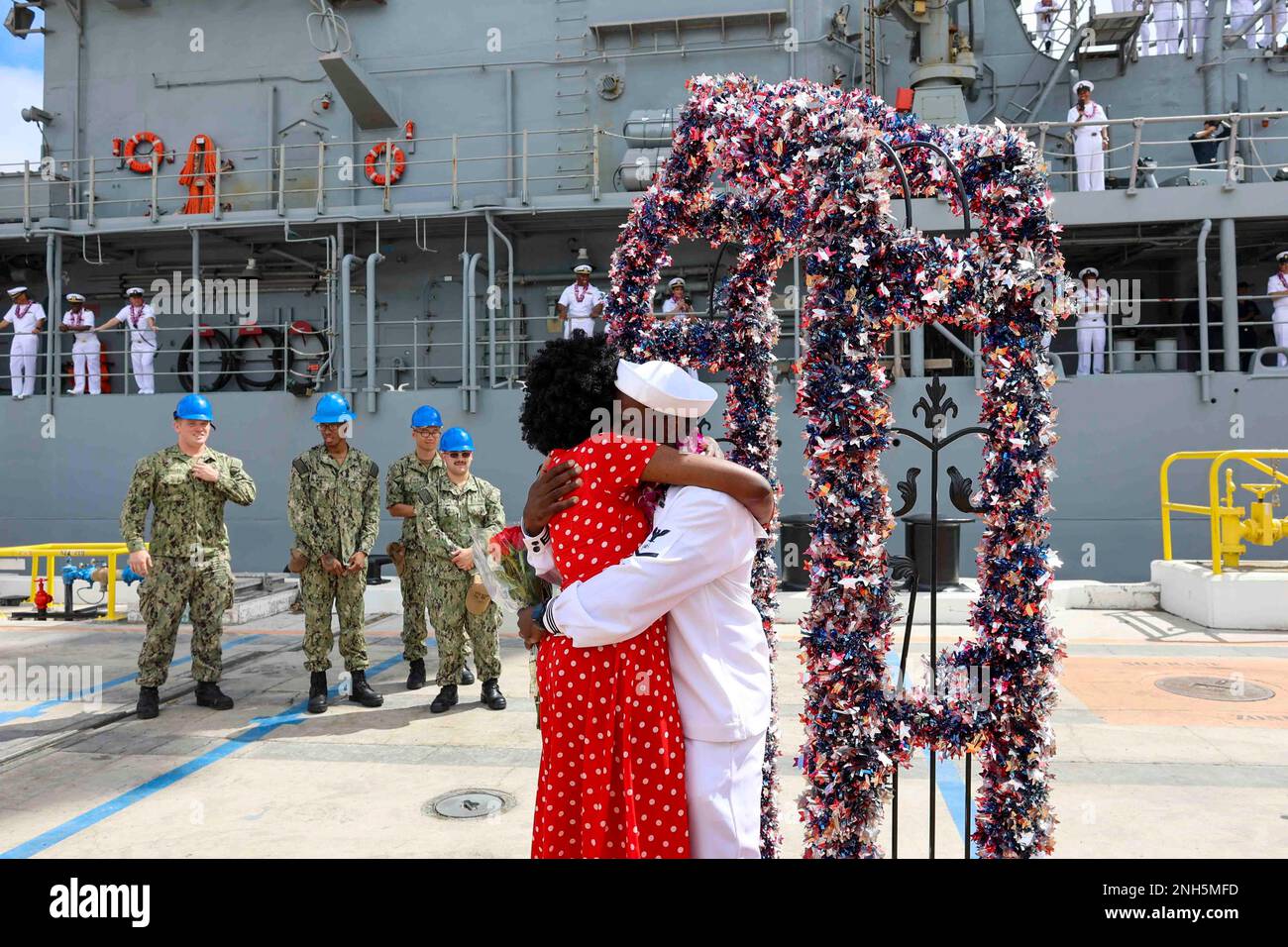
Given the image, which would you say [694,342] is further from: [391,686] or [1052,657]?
[391,686]

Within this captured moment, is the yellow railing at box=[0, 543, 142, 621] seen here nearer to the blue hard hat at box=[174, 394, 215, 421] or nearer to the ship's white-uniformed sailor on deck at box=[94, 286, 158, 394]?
the ship's white-uniformed sailor on deck at box=[94, 286, 158, 394]

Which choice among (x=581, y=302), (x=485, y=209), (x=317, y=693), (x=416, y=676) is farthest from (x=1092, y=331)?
(x=317, y=693)

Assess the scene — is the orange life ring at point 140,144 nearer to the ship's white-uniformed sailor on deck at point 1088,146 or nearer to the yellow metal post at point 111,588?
the yellow metal post at point 111,588

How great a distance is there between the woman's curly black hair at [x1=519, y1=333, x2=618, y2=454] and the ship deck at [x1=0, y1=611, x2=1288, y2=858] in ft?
6.93

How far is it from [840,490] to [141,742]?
4.42 meters

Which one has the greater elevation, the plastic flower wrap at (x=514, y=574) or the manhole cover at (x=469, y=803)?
the plastic flower wrap at (x=514, y=574)

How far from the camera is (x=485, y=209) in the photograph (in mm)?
12133

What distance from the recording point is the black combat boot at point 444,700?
5578 mm

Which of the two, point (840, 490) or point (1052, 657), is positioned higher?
point (840, 490)

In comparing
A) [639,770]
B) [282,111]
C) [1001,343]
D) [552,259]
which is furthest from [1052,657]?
[282,111]

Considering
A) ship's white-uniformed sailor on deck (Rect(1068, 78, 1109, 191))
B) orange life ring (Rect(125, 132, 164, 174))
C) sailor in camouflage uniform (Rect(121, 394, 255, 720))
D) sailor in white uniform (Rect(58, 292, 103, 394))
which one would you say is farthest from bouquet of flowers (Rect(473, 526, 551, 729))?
orange life ring (Rect(125, 132, 164, 174))

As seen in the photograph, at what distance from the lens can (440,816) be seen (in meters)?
3.80

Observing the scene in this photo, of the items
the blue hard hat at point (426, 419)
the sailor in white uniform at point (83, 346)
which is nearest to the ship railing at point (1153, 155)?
the blue hard hat at point (426, 419)

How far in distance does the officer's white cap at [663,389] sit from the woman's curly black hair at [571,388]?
0.14ft
